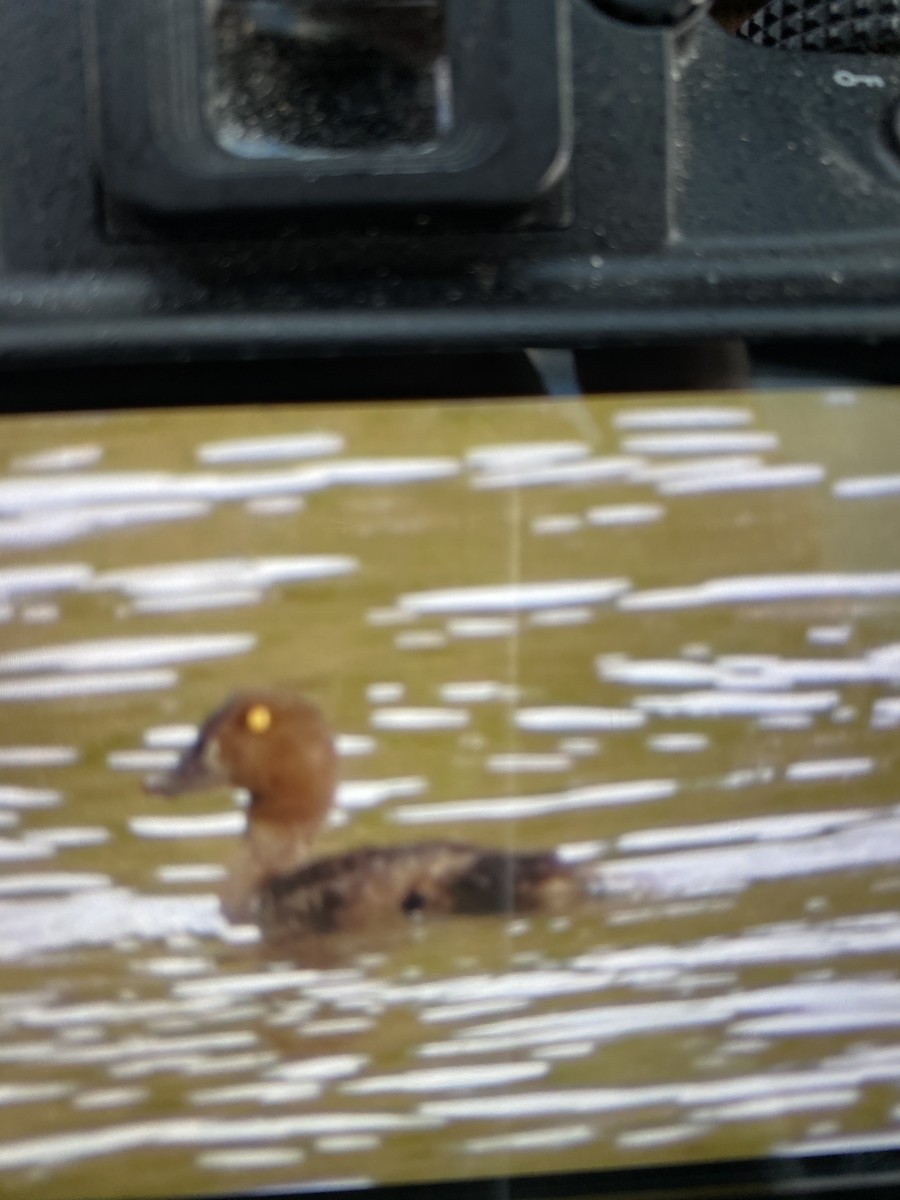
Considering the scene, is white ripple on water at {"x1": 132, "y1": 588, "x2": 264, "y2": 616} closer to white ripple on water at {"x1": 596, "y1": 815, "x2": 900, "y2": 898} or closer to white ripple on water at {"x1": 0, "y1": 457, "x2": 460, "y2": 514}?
white ripple on water at {"x1": 0, "y1": 457, "x2": 460, "y2": 514}

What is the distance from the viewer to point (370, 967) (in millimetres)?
483

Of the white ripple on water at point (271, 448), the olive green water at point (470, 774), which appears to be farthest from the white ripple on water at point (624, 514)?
the white ripple on water at point (271, 448)

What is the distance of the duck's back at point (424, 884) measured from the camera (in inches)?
18.4

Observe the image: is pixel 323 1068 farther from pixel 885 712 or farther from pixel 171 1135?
pixel 885 712

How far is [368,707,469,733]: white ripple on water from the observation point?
45 centimetres

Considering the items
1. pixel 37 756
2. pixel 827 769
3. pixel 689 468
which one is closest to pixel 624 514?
pixel 689 468

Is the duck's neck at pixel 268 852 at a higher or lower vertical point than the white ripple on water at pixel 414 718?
lower

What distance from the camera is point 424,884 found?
0.47 m

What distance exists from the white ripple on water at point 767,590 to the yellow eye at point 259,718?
15 centimetres

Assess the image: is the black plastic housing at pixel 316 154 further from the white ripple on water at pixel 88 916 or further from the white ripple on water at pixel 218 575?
the white ripple on water at pixel 88 916

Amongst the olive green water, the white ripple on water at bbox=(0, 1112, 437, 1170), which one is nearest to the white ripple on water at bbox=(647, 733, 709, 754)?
the olive green water

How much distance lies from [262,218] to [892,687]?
307mm

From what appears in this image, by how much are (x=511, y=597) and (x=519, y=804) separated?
0.09 m

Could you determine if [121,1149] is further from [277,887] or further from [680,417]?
[680,417]
